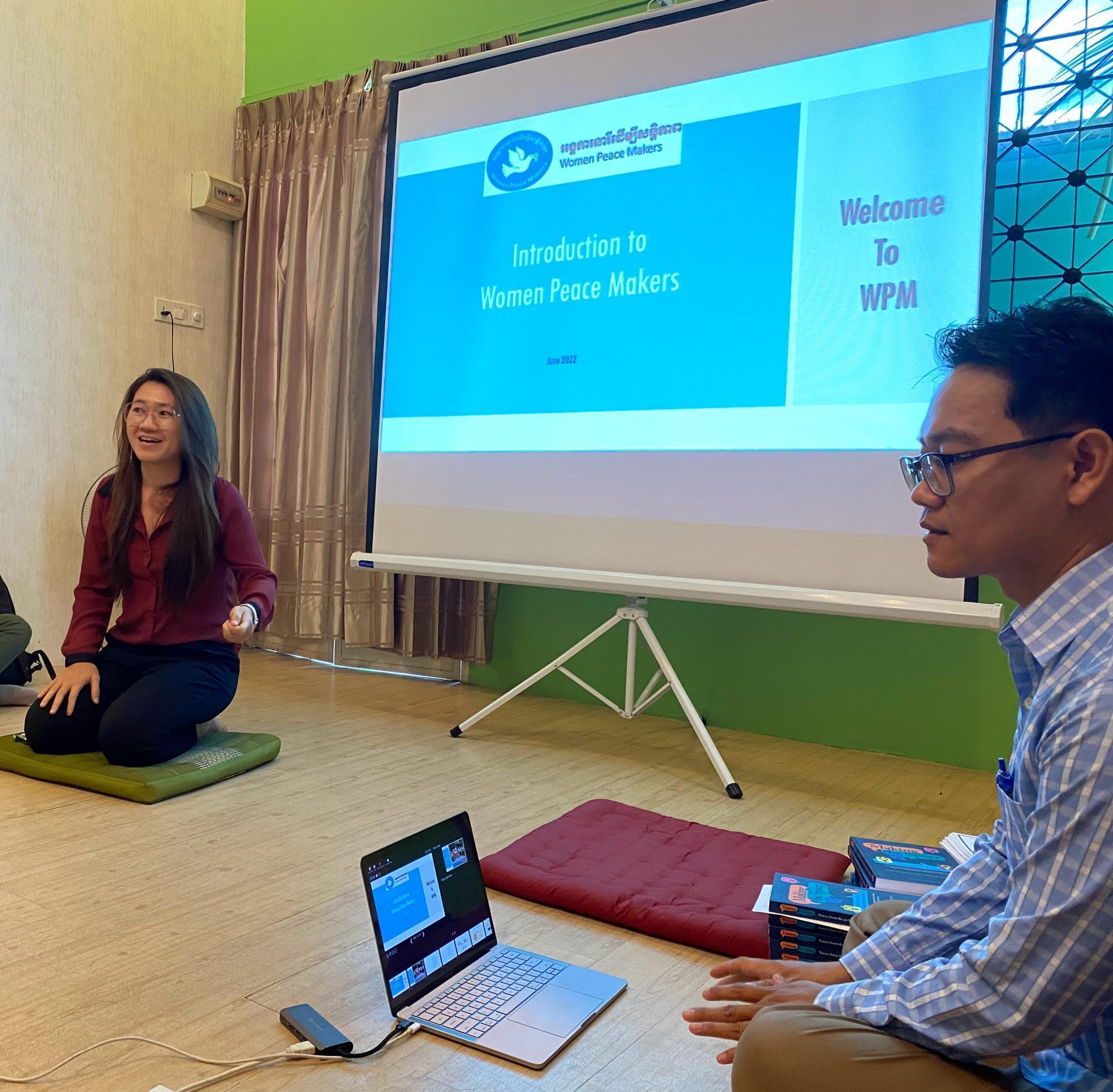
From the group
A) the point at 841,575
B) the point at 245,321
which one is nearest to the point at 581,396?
the point at 841,575

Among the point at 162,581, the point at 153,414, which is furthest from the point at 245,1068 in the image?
the point at 153,414

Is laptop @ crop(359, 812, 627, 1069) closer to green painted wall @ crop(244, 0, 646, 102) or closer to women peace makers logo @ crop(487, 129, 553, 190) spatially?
women peace makers logo @ crop(487, 129, 553, 190)

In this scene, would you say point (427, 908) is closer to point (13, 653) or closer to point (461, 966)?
point (461, 966)

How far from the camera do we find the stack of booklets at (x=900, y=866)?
165 cm

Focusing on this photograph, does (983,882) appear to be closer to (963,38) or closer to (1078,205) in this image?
(963,38)

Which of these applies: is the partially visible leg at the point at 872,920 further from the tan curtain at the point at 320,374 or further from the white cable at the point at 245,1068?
the tan curtain at the point at 320,374

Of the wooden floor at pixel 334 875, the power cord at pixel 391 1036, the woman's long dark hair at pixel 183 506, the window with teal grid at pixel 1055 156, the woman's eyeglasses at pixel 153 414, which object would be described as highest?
the window with teal grid at pixel 1055 156

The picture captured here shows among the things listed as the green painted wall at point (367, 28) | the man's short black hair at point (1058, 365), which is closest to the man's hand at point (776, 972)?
the man's short black hair at point (1058, 365)

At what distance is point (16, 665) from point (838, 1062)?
3.10m

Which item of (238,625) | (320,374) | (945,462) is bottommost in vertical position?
(238,625)

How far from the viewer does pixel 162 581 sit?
2592mm

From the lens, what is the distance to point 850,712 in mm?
3076

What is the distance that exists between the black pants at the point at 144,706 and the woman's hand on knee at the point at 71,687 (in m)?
0.03

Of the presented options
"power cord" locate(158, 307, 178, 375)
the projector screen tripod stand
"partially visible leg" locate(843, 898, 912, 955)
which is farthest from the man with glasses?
"power cord" locate(158, 307, 178, 375)
